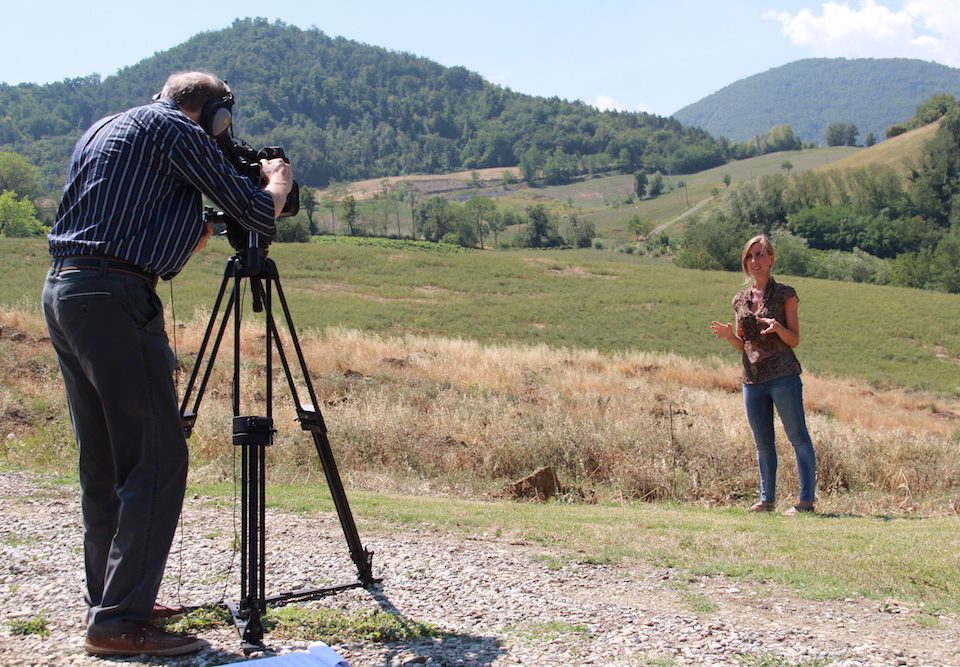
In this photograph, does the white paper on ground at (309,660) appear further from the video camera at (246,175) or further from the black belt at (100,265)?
the video camera at (246,175)

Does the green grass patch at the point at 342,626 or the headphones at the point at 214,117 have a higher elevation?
the headphones at the point at 214,117

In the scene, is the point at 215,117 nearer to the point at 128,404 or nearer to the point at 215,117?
A: the point at 215,117

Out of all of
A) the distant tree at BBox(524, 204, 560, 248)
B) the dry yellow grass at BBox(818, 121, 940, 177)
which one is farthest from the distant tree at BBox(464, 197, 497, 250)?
the dry yellow grass at BBox(818, 121, 940, 177)

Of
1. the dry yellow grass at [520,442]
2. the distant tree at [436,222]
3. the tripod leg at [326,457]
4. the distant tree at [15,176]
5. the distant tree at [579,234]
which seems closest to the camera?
the tripod leg at [326,457]

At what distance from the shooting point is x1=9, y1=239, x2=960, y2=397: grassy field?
43.8 meters

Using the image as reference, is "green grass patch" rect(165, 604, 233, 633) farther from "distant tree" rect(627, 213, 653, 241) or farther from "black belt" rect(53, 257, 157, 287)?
"distant tree" rect(627, 213, 653, 241)

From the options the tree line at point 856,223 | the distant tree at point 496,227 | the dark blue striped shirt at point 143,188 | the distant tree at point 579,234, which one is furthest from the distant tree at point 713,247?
the dark blue striped shirt at point 143,188

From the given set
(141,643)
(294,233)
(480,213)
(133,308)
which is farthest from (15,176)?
Answer: (141,643)

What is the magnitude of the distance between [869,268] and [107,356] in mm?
96714

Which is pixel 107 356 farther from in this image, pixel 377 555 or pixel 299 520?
pixel 299 520

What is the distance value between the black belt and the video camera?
1.71ft

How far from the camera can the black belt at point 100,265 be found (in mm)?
3484

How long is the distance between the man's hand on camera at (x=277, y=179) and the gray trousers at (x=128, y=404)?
0.67 m

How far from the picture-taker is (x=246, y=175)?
410cm
